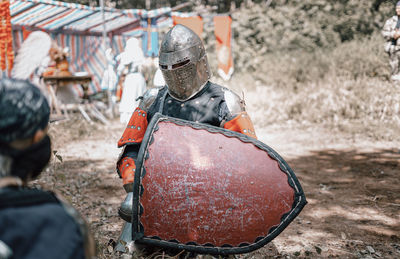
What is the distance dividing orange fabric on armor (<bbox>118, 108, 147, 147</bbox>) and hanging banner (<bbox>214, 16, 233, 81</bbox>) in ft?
29.0

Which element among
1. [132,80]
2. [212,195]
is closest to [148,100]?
[212,195]

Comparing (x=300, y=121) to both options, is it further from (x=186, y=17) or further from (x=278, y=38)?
(x=278, y=38)

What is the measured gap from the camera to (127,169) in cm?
209

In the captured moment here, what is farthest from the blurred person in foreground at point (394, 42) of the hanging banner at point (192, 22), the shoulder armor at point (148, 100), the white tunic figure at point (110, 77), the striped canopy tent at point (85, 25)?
the shoulder armor at point (148, 100)

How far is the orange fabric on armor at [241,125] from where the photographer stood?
2.07 meters

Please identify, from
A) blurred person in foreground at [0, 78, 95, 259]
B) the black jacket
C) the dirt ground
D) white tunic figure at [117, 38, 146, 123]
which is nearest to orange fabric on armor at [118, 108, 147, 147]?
the dirt ground

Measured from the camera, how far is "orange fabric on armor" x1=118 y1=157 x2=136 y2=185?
6.69ft

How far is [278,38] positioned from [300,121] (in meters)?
7.61

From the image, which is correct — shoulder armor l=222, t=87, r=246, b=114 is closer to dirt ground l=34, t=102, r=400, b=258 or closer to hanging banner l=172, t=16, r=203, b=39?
dirt ground l=34, t=102, r=400, b=258

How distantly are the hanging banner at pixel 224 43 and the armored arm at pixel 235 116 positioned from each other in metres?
8.79

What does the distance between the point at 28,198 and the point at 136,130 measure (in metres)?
1.21

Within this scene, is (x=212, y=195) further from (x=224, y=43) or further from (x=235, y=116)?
(x=224, y=43)

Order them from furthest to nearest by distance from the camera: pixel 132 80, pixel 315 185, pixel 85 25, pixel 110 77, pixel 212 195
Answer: pixel 85 25 < pixel 110 77 < pixel 132 80 < pixel 315 185 < pixel 212 195

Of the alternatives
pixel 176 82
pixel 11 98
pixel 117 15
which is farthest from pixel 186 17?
pixel 11 98
